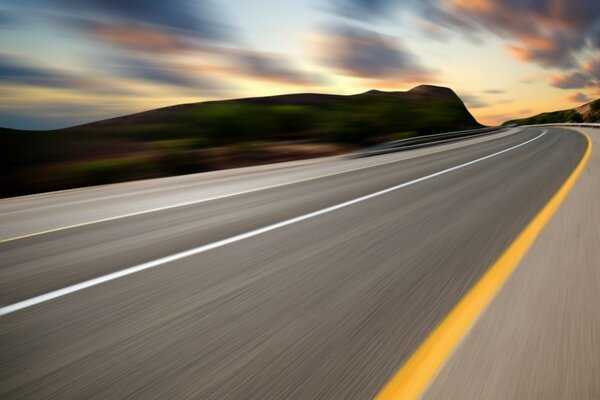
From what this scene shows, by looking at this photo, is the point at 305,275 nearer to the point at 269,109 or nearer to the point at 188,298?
the point at 188,298

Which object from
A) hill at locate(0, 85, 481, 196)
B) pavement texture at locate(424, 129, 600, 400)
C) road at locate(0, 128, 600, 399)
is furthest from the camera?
hill at locate(0, 85, 481, 196)

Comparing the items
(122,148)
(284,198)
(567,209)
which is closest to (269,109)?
(122,148)

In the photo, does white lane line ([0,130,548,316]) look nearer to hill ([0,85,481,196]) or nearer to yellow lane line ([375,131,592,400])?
yellow lane line ([375,131,592,400])

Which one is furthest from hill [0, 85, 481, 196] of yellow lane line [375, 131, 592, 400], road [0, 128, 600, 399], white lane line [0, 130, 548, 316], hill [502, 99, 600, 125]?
hill [502, 99, 600, 125]

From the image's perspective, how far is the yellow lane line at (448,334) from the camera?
2.00 metres

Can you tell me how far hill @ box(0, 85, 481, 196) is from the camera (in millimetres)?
21458

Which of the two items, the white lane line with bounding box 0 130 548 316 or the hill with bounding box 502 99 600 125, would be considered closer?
the white lane line with bounding box 0 130 548 316

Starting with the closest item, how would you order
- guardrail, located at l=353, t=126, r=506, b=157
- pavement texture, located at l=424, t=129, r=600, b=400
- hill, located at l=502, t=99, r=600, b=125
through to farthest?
pavement texture, located at l=424, t=129, r=600, b=400 → guardrail, located at l=353, t=126, r=506, b=157 → hill, located at l=502, t=99, r=600, b=125

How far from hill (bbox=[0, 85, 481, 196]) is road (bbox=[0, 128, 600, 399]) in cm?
1479

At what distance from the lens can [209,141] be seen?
30609 millimetres

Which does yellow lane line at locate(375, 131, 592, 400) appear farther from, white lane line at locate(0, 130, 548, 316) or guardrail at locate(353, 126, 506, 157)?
guardrail at locate(353, 126, 506, 157)

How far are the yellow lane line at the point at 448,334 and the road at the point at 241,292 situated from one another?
0.06 m

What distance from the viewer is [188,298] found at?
323 centimetres

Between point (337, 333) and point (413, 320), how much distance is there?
597 mm
